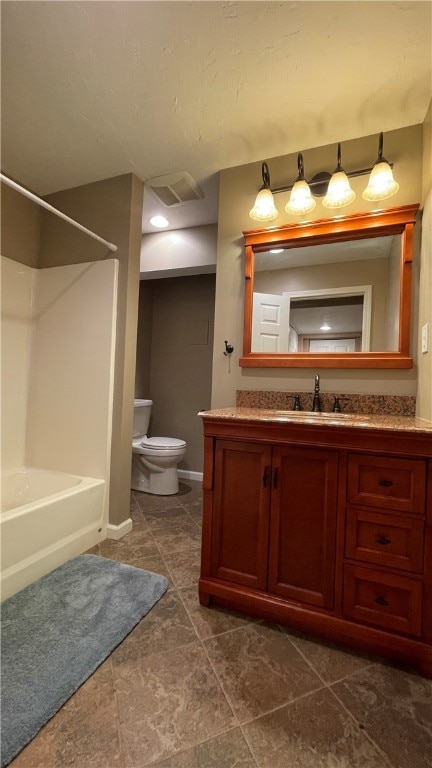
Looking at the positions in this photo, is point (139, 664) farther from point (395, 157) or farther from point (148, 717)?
point (395, 157)

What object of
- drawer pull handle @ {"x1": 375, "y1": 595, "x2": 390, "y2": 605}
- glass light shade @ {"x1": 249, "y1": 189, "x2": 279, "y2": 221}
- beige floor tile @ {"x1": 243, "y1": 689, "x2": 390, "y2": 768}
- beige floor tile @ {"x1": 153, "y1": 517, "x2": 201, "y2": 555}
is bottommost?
beige floor tile @ {"x1": 153, "y1": 517, "x2": 201, "y2": 555}

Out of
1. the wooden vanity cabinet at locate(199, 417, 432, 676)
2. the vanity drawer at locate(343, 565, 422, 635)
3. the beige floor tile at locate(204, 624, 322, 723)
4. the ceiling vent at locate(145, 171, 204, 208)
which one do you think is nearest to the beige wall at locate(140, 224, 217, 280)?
the ceiling vent at locate(145, 171, 204, 208)

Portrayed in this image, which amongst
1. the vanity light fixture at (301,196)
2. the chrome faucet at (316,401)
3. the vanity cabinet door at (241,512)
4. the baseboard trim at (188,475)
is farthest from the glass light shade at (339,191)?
the baseboard trim at (188,475)

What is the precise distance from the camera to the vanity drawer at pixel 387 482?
1071 mm

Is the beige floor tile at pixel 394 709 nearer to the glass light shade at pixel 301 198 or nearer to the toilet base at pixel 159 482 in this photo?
the toilet base at pixel 159 482

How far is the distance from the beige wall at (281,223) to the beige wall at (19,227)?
144 cm

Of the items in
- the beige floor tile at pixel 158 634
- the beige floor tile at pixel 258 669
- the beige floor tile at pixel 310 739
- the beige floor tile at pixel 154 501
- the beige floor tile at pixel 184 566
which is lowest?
the beige floor tile at pixel 154 501

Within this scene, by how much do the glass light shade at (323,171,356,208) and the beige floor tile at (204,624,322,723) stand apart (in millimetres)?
2049

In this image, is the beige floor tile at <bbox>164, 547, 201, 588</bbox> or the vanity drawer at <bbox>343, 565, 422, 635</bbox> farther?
the beige floor tile at <bbox>164, 547, 201, 588</bbox>

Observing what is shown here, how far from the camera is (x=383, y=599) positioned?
112 cm

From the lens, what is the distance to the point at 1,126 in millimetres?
1743

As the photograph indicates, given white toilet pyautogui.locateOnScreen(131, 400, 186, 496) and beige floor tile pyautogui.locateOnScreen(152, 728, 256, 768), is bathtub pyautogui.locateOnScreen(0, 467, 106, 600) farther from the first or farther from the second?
beige floor tile pyautogui.locateOnScreen(152, 728, 256, 768)

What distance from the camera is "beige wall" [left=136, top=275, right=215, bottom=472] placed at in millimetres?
3268

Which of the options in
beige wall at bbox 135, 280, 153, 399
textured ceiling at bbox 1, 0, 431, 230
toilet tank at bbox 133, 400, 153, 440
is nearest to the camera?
textured ceiling at bbox 1, 0, 431, 230
